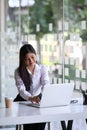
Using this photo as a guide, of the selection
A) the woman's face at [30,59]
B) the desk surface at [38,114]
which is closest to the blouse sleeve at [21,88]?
the woman's face at [30,59]

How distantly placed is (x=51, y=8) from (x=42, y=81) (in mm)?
2005

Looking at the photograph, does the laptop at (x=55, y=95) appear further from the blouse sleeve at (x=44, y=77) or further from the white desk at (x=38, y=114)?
the blouse sleeve at (x=44, y=77)

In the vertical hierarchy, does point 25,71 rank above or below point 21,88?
above

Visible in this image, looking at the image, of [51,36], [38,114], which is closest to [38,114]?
[38,114]

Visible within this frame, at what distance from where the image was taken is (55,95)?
332 centimetres

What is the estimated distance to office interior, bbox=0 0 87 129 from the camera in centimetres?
512

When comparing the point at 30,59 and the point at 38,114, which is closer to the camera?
the point at 38,114

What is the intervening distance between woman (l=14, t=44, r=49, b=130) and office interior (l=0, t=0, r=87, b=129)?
1152 mm

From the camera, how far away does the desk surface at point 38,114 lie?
9.45 feet

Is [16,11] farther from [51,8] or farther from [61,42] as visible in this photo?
[61,42]

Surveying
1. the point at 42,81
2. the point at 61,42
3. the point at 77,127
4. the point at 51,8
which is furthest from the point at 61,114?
the point at 51,8

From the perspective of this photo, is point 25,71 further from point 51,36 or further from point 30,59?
point 51,36

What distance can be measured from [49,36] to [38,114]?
2874 mm

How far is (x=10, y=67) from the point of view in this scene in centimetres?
615
